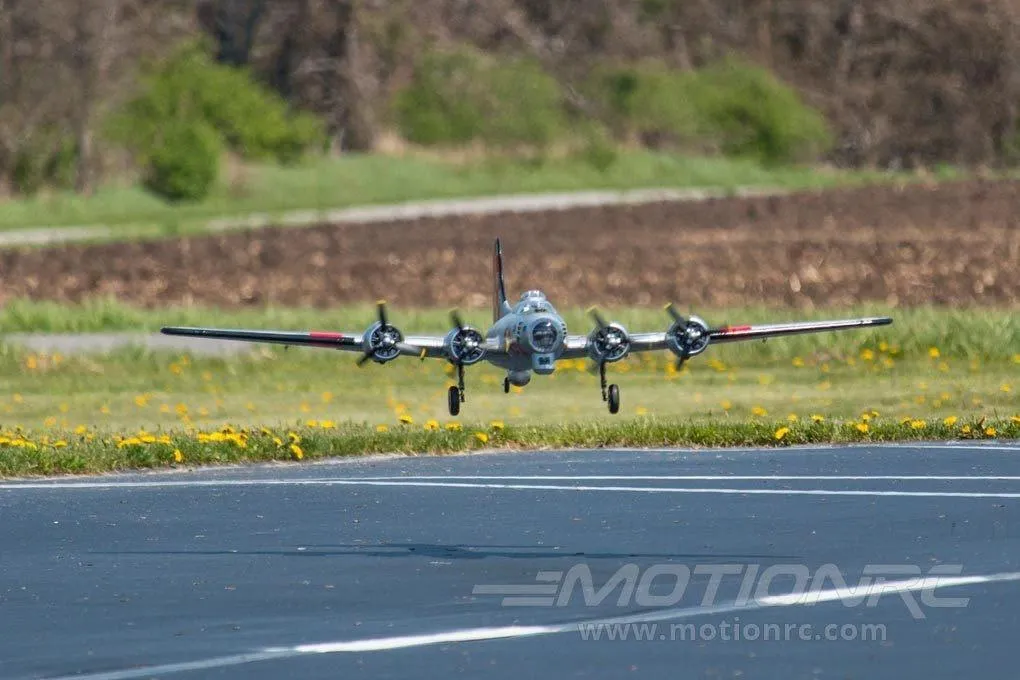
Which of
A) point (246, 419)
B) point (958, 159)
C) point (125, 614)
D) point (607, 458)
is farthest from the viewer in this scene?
point (958, 159)

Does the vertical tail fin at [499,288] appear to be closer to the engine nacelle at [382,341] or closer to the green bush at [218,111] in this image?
the engine nacelle at [382,341]

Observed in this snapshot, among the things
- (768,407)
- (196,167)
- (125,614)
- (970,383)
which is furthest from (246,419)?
(196,167)

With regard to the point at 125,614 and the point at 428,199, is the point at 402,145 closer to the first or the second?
the point at 428,199

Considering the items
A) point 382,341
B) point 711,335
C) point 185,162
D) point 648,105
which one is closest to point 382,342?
point 382,341

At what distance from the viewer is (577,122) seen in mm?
95688

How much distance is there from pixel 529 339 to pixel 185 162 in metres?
64.3

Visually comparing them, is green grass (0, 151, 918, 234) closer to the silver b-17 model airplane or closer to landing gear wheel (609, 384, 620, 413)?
the silver b-17 model airplane

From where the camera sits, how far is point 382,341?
20516mm

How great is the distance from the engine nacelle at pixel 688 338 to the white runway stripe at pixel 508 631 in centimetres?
520

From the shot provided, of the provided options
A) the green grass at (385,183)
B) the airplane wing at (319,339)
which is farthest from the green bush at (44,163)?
the airplane wing at (319,339)

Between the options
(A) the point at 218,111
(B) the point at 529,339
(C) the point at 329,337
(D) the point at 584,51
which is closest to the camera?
(B) the point at 529,339

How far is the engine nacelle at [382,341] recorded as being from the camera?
20.5 metres

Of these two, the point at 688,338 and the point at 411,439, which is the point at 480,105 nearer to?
the point at 411,439

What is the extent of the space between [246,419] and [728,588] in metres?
18.9
